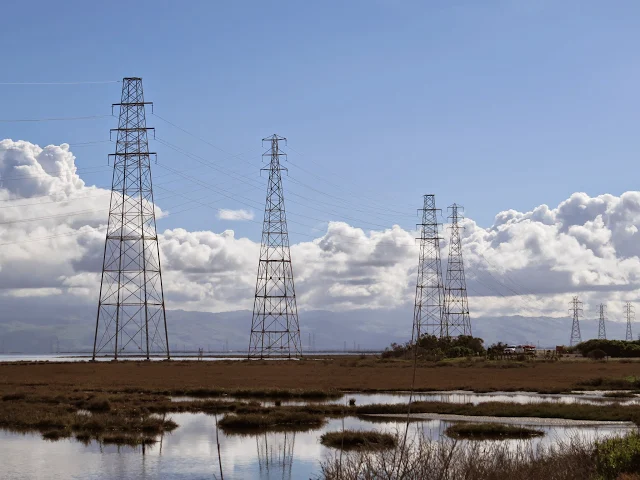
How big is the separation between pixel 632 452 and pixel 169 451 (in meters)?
20.7

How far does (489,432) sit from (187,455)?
15168mm

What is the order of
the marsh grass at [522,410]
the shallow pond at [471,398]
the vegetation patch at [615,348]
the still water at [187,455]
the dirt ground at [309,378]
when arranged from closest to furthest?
the still water at [187,455]
the marsh grass at [522,410]
the shallow pond at [471,398]
the dirt ground at [309,378]
the vegetation patch at [615,348]

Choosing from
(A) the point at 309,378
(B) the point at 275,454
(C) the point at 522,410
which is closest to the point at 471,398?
(C) the point at 522,410

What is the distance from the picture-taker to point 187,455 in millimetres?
36219

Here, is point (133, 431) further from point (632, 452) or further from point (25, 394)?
point (632, 452)

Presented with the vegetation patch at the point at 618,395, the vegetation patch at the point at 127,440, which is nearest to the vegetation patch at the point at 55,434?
the vegetation patch at the point at 127,440

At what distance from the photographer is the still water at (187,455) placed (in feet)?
105

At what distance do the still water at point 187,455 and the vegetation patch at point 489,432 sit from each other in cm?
86

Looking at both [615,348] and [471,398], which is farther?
[615,348]

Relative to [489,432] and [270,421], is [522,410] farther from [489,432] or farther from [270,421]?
[270,421]

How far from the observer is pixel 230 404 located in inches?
2116

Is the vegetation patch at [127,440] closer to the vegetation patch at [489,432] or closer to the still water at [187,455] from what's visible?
the still water at [187,455]

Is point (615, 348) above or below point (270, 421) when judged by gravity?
above

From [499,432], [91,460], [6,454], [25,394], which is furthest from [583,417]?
Result: [25,394]
